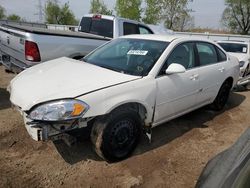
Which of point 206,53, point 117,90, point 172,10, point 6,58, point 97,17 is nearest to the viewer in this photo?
point 117,90

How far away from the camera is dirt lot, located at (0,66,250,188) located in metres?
2.94

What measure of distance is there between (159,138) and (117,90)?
1.42m

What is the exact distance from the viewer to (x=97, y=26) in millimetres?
7598

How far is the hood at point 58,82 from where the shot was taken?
2.79 metres

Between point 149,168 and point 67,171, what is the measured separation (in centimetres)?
102

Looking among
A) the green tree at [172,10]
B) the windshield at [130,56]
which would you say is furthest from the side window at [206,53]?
Result: the green tree at [172,10]

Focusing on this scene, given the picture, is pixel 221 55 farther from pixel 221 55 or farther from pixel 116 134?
pixel 116 134

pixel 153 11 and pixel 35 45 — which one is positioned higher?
pixel 153 11

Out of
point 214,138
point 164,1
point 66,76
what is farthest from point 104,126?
A: point 164,1

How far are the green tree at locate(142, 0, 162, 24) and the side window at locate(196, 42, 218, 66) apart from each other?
2459cm

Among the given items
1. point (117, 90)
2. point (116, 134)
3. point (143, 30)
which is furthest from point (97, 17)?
point (116, 134)

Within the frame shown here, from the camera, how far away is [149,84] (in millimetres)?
3330

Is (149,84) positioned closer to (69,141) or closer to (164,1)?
(69,141)

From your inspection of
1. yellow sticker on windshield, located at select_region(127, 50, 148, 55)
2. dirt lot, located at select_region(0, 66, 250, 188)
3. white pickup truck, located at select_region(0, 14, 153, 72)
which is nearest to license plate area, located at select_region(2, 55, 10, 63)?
white pickup truck, located at select_region(0, 14, 153, 72)
